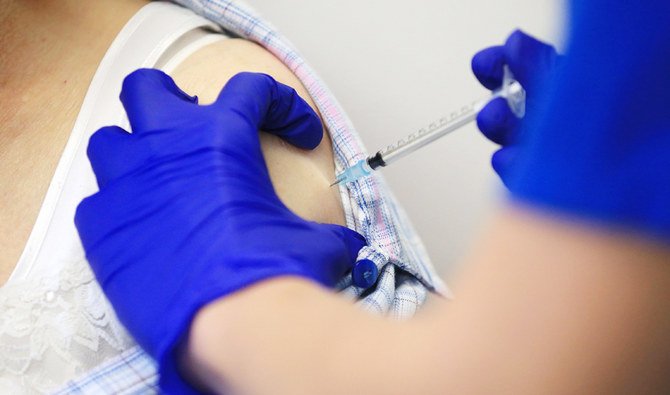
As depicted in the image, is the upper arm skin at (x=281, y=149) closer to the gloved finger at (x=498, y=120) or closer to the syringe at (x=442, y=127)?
the syringe at (x=442, y=127)

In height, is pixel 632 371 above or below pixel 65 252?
above

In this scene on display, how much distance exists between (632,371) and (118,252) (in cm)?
57

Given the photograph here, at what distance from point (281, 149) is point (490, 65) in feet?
1.11

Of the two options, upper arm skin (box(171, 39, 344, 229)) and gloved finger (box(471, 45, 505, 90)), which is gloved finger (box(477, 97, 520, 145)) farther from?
upper arm skin (box(171, 39, 344, 229))

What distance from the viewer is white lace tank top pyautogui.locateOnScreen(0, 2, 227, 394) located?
2.35ft

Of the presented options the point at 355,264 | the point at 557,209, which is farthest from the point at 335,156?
the point at 557,209

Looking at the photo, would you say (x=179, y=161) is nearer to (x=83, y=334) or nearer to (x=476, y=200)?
(x=83, y=334)

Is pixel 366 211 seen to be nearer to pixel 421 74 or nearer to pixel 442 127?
pixel 442 127

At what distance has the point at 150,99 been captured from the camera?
777 mm

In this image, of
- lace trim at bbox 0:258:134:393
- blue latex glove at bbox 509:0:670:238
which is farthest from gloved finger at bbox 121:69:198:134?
blue latex glove at bbox 509:0:670:238

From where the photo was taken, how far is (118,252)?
692 mm

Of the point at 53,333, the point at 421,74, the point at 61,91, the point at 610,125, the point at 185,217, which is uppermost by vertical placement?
the point at 610,125

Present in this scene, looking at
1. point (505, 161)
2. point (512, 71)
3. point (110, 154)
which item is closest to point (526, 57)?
point (512, 71)

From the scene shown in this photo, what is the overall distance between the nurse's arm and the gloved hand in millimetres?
325
